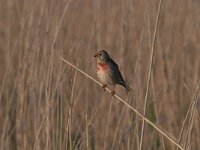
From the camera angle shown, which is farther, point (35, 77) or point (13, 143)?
point (13, 143)

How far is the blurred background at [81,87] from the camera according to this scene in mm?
3025

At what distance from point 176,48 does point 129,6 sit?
184 cm

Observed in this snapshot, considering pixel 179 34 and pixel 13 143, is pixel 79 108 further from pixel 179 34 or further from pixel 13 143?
pixel 179 34

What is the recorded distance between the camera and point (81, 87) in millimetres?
3699

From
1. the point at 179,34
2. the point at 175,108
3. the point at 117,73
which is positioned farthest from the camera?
the point at 179,34

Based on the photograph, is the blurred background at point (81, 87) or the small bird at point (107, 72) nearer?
the blurred background at point (81, 87)

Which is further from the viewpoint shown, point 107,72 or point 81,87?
point 81,87

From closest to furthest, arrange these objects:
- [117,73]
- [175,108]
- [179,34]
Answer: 1. [117,73]
2. [175,108]
3. [179,34]

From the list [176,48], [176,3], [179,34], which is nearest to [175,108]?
[176,48]

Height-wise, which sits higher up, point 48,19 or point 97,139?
point 48,19

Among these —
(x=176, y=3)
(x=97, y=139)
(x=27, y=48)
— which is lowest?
(x=97, y=139)

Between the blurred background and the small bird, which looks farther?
the small bird

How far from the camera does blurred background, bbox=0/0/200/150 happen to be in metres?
3.03

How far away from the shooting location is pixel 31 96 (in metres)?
3.66
